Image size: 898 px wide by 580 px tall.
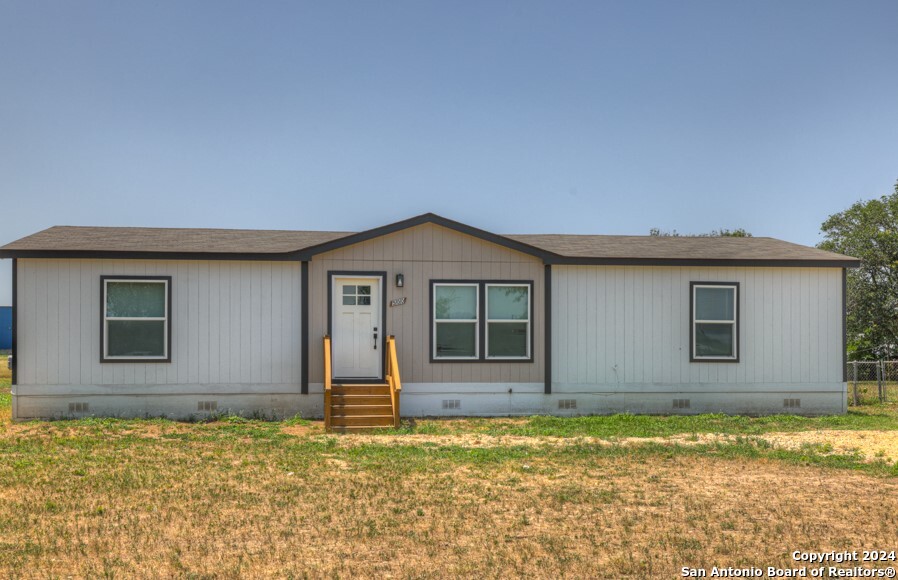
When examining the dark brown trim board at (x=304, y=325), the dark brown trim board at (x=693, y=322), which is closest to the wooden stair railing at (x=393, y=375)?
the dark brown trim board at (x=304, y=325)

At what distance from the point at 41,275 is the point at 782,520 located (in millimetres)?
12351

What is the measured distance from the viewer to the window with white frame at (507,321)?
48.8 ft

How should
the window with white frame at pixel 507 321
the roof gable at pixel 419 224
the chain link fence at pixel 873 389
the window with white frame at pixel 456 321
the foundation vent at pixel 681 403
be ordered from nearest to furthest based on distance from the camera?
1. the roof gable at pixel 419 224
2. the window with white frame at pixel 456 321
3. the window with white frame at pixel 507 321
4. the foundation vent at pixel 681 403
5. the chain link fence at pixel 873 389

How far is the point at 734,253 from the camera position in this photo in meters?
15.8

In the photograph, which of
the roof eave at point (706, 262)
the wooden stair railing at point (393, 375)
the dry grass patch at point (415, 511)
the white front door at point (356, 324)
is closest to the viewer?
the dry grass patch at point (415, 511)

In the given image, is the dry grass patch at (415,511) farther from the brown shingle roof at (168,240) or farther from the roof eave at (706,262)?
the roof eave at (706,262)

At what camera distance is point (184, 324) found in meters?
14.2

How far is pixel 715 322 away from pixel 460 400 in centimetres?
516

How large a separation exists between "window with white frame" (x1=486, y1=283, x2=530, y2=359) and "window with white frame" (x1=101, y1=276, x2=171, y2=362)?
5.78 metres

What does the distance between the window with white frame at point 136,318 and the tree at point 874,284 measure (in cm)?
2265

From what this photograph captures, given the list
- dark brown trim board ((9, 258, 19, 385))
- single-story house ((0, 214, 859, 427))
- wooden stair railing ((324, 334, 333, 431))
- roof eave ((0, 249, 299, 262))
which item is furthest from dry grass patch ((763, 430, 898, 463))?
dark brown trim board ((9, 258, 19, 385))

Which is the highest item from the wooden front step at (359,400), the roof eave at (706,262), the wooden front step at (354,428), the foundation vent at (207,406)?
the roof eave at (706,262)

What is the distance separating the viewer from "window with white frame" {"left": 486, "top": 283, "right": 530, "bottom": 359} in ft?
48.8

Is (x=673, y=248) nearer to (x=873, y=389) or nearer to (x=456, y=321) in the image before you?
(x=456, y=321)
